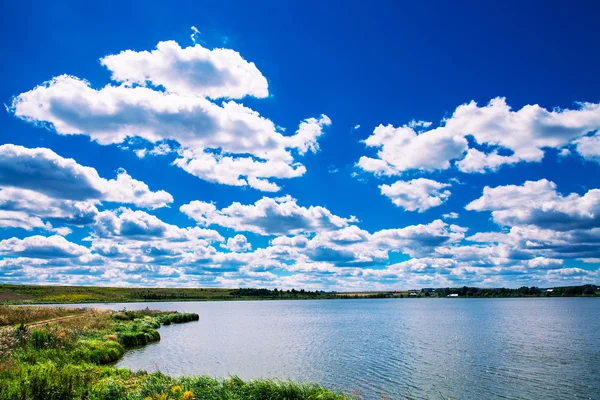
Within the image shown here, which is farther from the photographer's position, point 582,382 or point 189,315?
point 189,315

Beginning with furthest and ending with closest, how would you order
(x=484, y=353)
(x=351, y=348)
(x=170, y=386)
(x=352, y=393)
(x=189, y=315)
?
(x=189, y=315) → (x=351, y=348) → (x=484, y=353) → (x=352, y=393) → (x=170, y=386)

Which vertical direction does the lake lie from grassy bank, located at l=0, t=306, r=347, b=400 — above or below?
below

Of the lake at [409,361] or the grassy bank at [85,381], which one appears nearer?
the grassy bank at [85,381]

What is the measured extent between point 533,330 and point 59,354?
6139cm

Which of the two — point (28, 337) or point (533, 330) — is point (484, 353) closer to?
point (533, 330)

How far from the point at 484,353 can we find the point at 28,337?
37.8 metres

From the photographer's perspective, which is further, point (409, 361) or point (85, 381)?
point (409, 361)

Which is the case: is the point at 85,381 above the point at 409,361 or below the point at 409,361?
above

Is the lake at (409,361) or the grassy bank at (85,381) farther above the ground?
the grassy bank at (85,381)

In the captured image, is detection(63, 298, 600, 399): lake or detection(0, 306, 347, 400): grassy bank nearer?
detection(0, 306, 347, 400): grassy bank

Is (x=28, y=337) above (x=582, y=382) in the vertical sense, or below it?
above

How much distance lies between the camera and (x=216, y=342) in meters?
51.9

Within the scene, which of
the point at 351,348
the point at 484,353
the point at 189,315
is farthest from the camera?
the point at 189,315

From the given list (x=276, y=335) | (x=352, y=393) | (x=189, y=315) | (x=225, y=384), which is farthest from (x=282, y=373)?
(x=189, y=315)
